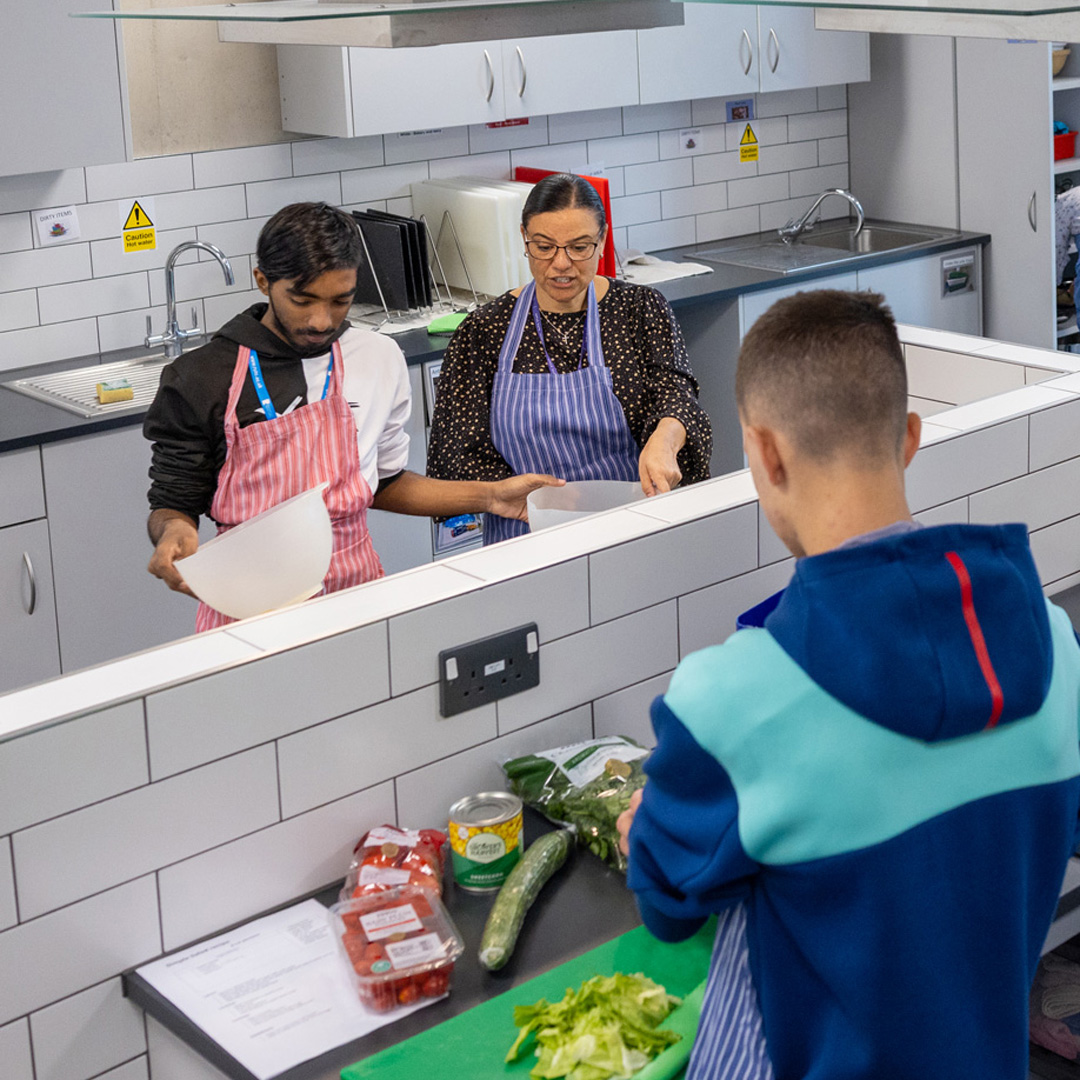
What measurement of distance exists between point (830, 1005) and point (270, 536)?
0.94 meters

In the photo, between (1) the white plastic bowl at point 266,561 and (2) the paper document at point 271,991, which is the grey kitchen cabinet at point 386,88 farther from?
(2) the paper document at point 271,991

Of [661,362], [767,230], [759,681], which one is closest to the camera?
[759,681]

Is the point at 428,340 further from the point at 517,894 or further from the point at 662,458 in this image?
the point at 517,894

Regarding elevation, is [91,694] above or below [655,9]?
below

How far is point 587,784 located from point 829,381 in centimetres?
83

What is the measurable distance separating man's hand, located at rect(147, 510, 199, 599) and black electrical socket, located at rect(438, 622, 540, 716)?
381mm

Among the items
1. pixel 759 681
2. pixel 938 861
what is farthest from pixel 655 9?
pixel 938 861

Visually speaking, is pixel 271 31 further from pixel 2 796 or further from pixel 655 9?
pixel 2 796

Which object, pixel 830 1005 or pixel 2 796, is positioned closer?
pixel 830 1005

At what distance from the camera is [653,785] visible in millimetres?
1150

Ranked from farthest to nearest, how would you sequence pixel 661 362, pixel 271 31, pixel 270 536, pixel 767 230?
pixel 767 230 < pixel 661 362 < pixel 270 536 < pixel 271 31

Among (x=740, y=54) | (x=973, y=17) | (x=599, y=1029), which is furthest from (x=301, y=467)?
(x=740, y=54)

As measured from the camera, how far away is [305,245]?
7.07 ft

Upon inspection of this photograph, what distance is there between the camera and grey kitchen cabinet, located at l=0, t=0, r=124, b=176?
3438 mm
